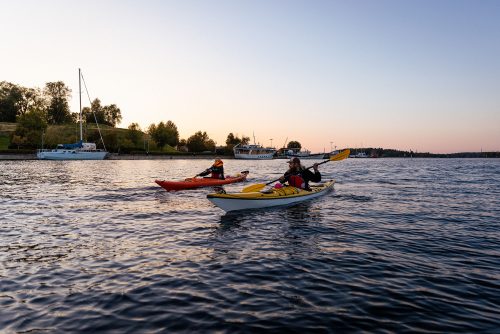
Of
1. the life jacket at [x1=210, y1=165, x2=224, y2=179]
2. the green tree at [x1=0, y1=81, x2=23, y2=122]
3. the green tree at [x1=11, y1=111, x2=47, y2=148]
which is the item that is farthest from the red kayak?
the green tree at [x1=0, y1=81, x2=23, y2=122]

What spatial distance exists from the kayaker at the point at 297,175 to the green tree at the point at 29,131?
3626 inches

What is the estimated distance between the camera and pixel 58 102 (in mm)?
138250

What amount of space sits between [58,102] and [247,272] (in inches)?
6086

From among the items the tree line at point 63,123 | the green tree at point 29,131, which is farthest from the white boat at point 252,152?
the green tree at point 29,131

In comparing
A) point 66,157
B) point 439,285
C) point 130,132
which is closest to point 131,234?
point 439,285

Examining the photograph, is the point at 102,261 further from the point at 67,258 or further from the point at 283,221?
the point at 283,221

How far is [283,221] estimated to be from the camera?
13078mm

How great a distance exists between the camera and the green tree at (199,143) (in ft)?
422

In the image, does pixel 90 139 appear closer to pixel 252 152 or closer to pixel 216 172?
pixel 252 152

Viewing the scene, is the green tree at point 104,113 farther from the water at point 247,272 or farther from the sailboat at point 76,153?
the water at point 247,272

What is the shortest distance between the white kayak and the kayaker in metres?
0.46

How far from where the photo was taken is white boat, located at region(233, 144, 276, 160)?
13188 cm

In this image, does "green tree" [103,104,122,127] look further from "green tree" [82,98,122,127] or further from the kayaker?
the kayaker

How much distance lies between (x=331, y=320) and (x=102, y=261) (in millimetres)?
5538
